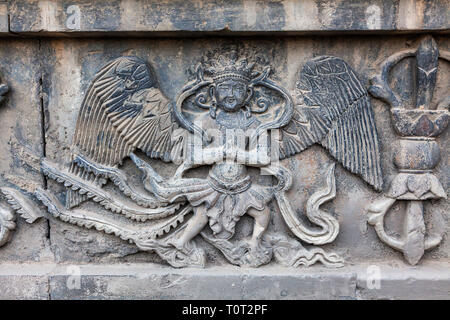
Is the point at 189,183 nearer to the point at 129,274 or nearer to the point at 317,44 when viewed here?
the point at 129,274

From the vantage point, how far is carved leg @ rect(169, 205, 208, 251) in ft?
11.6

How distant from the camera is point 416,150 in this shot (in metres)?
3.47

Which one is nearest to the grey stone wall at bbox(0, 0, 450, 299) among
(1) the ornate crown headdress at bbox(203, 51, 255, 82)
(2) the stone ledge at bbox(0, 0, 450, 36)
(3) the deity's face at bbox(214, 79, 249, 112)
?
(2) the stone ledge at bbox(0, 0, 450, 36)

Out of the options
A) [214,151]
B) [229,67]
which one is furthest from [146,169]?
[229,67]

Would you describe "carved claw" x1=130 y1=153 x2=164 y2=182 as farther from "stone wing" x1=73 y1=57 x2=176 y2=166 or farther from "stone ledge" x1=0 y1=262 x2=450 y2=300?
"stone ledge" x1=0 y1=262 x2=450 y2=300

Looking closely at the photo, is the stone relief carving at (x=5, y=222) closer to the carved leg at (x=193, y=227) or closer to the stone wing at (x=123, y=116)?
the stone wing at (x=123, y=116)

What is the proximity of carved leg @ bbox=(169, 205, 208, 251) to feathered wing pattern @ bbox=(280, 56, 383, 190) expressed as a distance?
0.72 metres

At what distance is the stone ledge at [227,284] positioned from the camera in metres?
3.49

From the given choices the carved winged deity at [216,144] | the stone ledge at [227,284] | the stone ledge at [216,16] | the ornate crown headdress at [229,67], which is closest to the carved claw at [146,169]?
the carved winged deity at [216,144]

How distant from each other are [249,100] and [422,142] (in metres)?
1.27

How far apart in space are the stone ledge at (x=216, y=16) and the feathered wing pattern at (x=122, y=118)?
1.03 feet

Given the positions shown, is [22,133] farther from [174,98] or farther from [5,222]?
[174,98]

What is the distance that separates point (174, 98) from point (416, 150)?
5.81 ft

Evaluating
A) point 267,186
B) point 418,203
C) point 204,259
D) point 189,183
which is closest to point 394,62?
point 418,203
